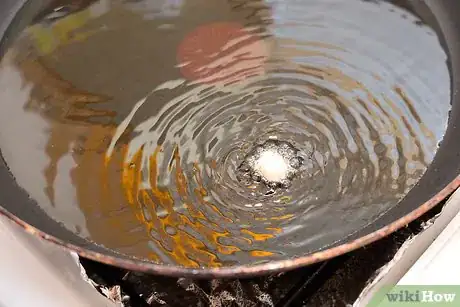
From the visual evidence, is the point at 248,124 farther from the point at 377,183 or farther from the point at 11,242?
the point at 11,242

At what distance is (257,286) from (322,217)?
0.33 feet

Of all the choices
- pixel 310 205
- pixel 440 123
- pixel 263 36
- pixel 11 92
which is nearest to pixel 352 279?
pixel 310 205

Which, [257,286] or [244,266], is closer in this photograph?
[244,266]

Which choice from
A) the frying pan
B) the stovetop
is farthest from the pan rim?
the stovetop

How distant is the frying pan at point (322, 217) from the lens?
1.50 feet

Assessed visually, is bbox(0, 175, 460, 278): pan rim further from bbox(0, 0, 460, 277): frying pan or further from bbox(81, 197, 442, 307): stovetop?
bbox(81, 197, 442, 307): stovetop

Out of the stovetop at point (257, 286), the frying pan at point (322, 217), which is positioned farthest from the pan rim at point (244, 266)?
the stovetop at point (257, 286)

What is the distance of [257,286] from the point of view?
0.61 meters

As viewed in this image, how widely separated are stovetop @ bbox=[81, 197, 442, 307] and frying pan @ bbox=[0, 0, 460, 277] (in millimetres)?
51

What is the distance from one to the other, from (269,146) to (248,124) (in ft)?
0.12

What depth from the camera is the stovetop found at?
1.95 ft

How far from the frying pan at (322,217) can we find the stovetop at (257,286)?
2.0 inches

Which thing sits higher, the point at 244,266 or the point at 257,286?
the point at 244,266

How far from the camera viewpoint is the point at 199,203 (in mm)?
603
